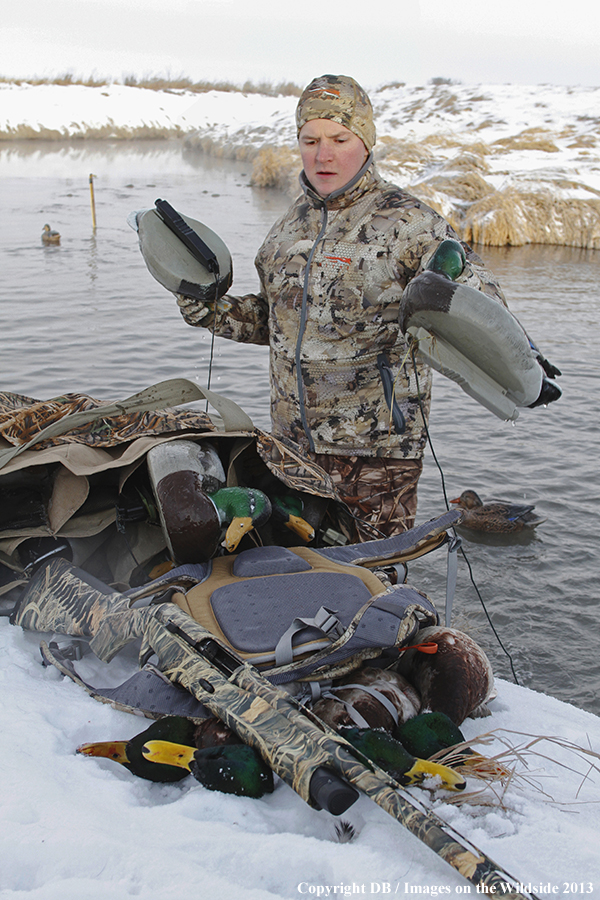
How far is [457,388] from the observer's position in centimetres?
894

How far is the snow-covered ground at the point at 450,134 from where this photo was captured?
18.6m

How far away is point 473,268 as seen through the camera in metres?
2.63

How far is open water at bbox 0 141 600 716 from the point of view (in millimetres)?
4734

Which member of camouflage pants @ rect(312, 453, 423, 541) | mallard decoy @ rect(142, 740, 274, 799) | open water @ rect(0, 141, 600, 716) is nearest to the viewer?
mallard decoy @ rect(142, 740, 274, 799)

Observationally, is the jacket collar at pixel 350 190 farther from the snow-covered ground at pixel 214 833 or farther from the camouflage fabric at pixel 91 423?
the snow-covered ground at pixel 214 833

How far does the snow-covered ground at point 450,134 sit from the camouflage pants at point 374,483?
16485 mm

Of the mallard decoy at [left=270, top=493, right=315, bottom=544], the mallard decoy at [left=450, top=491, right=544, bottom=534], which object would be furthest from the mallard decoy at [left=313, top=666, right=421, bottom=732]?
the mallard decoy at [left=450, top=491, right=544, bottom=534]

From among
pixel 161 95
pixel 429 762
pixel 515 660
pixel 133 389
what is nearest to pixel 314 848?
pixel 429 762

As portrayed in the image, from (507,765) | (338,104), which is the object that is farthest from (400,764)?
(338,104)

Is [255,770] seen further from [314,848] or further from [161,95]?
[161,95]

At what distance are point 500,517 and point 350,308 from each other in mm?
3334

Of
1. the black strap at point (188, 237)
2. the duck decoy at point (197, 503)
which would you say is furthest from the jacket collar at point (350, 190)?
the duck decoy at point (197, 503)

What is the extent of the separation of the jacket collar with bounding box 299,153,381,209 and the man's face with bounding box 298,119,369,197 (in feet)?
0.08

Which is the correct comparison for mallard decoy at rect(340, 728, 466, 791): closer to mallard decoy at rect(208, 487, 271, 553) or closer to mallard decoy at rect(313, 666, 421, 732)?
mallard decoy at rect(313, 666, 421, 732)
